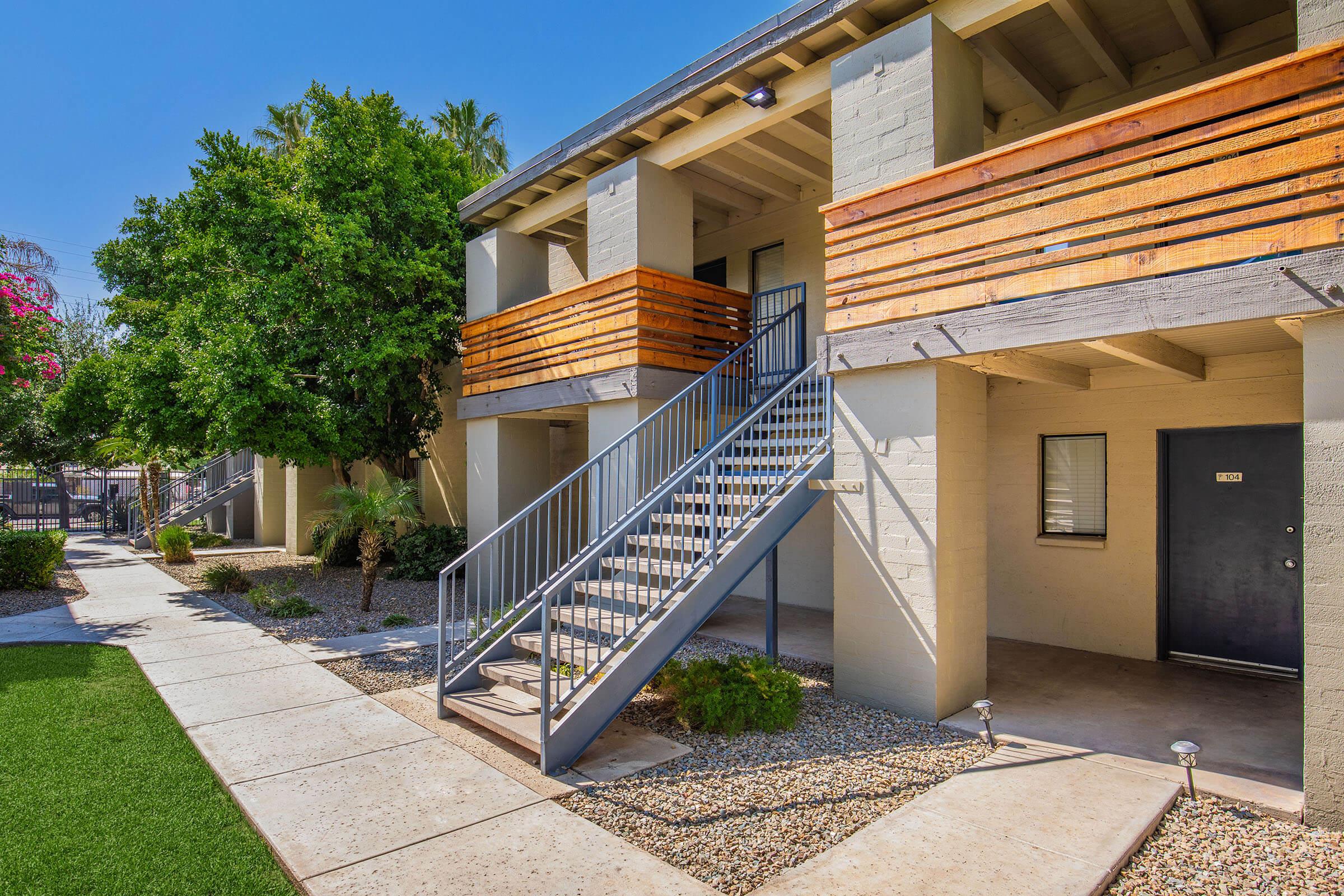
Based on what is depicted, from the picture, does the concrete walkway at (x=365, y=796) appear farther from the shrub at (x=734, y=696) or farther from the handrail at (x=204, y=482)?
the handrail at (x=204, y=482)

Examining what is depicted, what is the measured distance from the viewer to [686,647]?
7758 millimetres

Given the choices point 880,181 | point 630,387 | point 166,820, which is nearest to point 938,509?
point 880,181

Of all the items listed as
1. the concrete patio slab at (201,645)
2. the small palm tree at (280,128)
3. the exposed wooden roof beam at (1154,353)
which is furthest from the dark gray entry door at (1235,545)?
the small palm tree at (280,128)

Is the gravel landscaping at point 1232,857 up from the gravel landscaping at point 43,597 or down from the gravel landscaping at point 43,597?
up

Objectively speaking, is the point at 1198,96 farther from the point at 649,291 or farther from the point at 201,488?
the point at 201,488

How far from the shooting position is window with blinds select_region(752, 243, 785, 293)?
33.0ft

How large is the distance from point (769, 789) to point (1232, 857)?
2.27 m

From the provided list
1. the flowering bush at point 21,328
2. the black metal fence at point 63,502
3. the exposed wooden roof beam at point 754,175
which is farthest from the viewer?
the black metal fence at point 63,502

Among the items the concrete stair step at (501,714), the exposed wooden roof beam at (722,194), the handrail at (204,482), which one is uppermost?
the exposed wooden roof beam at (722,194)

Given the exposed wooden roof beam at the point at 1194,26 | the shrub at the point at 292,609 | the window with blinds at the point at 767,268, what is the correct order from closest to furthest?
the exposed wooden roof beam at the point at 1194,26
the shrub at the point at 292,609
the window with blinds at the point at 767,268

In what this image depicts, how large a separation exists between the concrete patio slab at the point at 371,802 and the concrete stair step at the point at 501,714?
0.84 ft

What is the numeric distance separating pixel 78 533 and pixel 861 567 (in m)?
24.1

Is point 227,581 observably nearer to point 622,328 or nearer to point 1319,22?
point 622,328

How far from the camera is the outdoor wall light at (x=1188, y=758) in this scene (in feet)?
12.8
